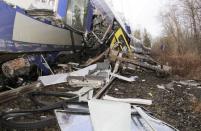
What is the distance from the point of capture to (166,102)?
769cm

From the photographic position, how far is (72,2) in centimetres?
1036

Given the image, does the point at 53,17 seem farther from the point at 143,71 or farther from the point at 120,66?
the point at 143,71

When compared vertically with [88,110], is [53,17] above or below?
above

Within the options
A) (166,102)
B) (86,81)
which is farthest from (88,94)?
(166,102)

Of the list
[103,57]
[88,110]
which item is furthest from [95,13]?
[88,110]

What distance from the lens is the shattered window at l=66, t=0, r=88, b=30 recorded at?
1019 centimetres

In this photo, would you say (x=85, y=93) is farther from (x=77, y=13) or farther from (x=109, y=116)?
(x=77, y=13)

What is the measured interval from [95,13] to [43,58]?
445 cm

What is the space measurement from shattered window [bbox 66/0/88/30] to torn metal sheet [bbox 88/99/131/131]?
5.43 meters

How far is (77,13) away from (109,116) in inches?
262

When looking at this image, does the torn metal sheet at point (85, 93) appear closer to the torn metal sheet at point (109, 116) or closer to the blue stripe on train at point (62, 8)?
the torn metal sheet at point (109, 116)

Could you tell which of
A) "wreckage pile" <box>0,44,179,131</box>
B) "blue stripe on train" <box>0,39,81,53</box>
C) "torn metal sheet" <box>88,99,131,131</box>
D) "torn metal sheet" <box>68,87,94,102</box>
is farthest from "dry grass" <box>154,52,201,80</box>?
"torn metal sheet" <box>88,99,131,131</box>

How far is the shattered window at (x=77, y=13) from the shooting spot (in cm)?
1019

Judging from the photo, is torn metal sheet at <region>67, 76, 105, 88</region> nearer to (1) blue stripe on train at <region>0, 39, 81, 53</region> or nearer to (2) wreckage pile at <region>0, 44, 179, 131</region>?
(2) wreckage pile at <region>0, 44, 179, 131</region>
